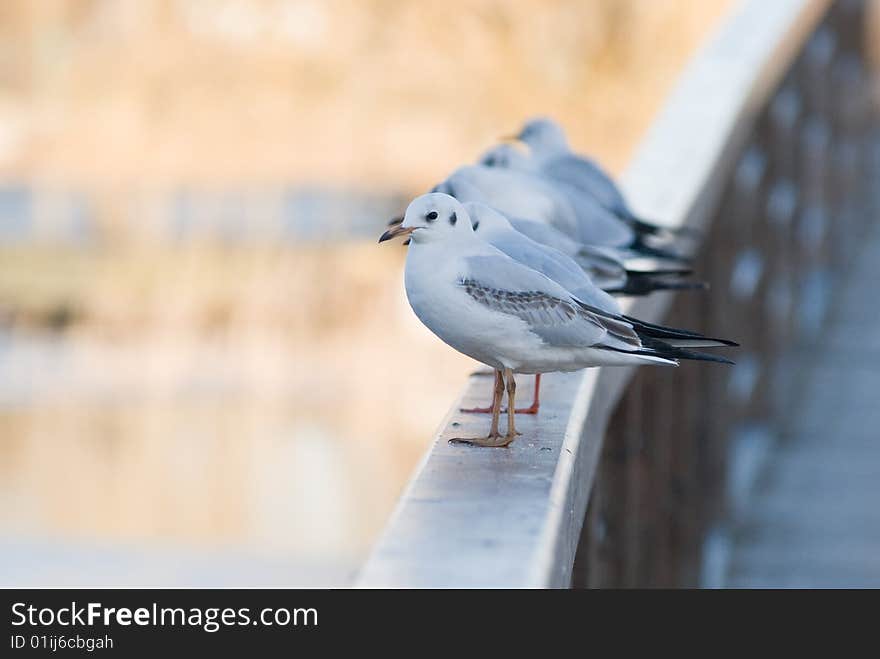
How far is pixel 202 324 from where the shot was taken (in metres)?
26.6

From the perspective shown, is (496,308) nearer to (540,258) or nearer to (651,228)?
(540,258)

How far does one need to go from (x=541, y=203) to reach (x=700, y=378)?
0.84 m

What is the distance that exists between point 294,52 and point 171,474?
18.0 m

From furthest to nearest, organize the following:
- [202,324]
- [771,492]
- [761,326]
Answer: [202,324]
[761,326]
[771,492]

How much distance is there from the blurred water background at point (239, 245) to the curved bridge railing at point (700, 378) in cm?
595

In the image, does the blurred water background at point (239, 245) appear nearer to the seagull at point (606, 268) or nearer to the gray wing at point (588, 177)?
the gray wing at point (588, 177)

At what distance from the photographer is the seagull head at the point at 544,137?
285cm

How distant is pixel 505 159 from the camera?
2.57 meters

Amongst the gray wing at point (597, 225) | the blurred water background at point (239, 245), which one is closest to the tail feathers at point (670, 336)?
the gray wing at point (597, 225)

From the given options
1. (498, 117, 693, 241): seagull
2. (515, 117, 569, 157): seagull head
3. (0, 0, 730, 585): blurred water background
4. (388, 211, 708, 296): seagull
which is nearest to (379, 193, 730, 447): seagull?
(388, 211, 708, 296): seagull

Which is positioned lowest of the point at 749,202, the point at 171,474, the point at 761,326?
the point at 171,474

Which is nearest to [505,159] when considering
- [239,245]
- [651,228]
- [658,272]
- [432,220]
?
[651,228]
